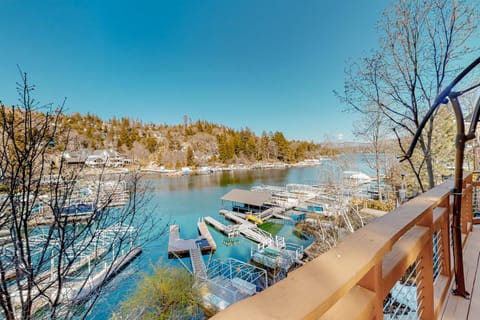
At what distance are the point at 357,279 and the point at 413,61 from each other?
18.0ft

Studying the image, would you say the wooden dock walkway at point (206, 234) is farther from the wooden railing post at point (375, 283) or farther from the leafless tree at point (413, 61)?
the wooden railing post at point (375, 283)

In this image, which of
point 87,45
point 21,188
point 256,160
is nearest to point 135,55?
point 87,45

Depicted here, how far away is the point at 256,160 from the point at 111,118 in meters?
35.1

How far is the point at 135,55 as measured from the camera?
15812 millimetres

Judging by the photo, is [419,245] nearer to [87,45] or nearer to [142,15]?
[87,45]

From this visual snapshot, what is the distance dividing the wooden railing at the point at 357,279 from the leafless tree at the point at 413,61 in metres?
3.42

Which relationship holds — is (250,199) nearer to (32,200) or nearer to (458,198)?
(32,200)

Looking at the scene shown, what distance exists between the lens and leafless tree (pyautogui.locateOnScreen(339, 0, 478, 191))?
3746mm

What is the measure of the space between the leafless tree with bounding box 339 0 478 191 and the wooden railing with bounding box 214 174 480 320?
11.2ft

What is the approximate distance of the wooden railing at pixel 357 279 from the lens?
0.92 ft

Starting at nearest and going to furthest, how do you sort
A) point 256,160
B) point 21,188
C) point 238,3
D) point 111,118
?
point 21,188 → point 238,3 → point 256,160 → point 111,118

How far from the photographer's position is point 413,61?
4.14 meters

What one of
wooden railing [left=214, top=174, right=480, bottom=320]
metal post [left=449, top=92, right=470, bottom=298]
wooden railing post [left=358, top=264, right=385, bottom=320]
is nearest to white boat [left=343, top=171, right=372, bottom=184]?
metal post [left=449, top=92, right=470, bottom=298]

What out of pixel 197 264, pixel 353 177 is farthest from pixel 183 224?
pixel 353 177
